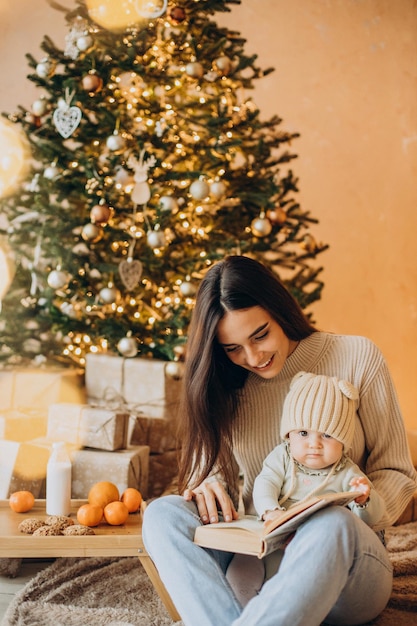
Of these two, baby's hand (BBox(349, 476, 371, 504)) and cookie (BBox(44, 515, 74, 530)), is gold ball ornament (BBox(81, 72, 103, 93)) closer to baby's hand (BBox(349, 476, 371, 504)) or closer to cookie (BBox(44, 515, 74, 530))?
cookie (BBox(44, 515, 74, 530))

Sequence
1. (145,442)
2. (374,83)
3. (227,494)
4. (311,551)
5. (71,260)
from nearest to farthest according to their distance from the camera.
Result: (311,551) < (227,494) < (145,442) < (71,260) < (374,83)

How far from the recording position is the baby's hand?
1.37 metres

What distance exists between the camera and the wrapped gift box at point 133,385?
2.79 metres

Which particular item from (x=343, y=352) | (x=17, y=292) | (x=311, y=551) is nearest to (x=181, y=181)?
(x=17, y=292)

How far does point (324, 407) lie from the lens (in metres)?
1.46

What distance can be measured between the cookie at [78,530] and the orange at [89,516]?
0.04 meters

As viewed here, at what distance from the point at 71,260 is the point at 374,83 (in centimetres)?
217

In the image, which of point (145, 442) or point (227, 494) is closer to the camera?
point (227, 494)

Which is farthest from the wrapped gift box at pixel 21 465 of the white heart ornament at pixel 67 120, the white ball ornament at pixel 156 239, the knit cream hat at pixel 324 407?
the white heart ornament at pixel 67 120

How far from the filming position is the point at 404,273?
4.10m

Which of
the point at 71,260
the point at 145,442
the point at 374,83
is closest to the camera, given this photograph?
the point at 145,442

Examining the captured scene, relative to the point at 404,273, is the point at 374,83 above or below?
above

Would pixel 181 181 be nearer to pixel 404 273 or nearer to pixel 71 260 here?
pixel 71 260

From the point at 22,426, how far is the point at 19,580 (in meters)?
0.67
